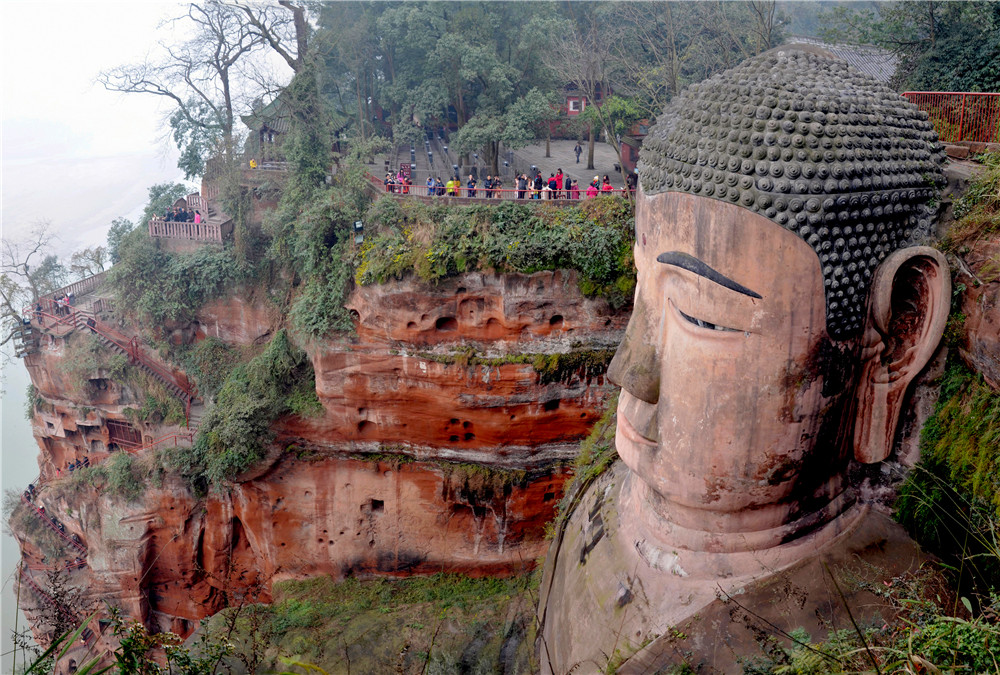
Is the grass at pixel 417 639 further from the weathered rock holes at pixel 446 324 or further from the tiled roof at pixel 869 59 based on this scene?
the tiled roof at pixel 869 59

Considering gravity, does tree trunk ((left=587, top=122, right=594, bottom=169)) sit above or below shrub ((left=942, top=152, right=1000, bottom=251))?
above

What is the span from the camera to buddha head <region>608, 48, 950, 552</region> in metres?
5.55

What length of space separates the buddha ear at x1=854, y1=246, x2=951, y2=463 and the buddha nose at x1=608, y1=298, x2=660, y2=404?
148cm

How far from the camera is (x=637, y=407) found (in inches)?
251

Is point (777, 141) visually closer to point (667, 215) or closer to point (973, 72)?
point (667, 215)

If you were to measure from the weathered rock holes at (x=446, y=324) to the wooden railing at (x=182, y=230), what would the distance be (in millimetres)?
8712

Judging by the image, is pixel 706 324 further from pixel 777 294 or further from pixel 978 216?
pixel 978 216

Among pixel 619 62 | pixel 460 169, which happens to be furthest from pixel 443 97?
pixel 619 62

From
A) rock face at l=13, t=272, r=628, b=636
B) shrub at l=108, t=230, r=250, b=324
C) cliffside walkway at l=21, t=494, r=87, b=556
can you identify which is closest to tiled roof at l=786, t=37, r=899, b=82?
rock face at l=13, t=272, r=628, b=636

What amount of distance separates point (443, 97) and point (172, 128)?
8.05m

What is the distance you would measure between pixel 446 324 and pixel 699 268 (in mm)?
10868

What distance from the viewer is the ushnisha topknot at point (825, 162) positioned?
18.0ft

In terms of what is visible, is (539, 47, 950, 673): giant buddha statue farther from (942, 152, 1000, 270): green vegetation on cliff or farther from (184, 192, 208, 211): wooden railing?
(184, 192, 208, 211): wooden railing

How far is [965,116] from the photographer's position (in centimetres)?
899
